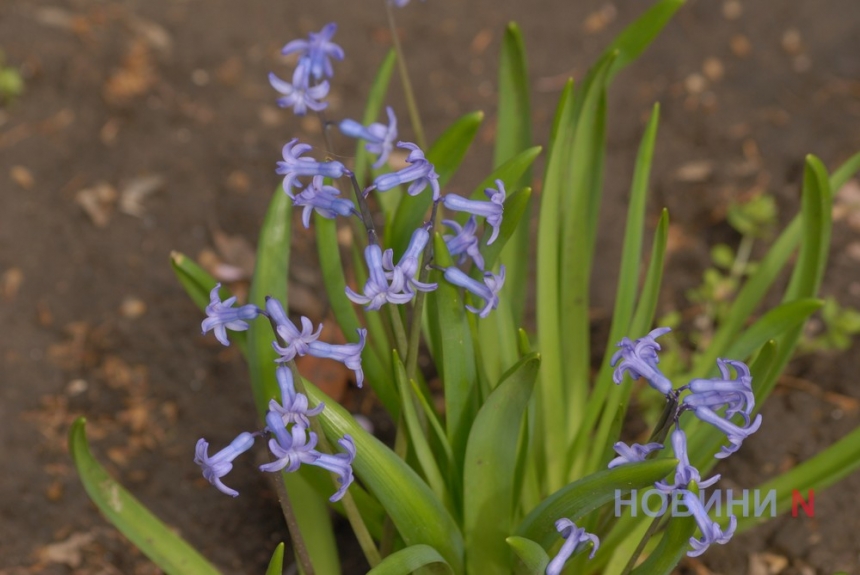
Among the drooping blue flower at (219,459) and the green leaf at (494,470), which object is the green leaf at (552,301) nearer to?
the green leaf at (494,470)

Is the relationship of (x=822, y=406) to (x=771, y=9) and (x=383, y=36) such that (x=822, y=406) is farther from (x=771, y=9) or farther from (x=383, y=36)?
(x=383, y=36)

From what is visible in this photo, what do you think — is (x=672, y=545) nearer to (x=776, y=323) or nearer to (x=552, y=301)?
(x=776, y=323)

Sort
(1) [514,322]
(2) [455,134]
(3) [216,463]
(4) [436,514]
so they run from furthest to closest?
(1) [514,322] < (2) [455,134] < (4) [436,514] < (3) [216,463]

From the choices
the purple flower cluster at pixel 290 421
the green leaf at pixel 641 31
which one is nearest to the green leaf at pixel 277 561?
the purple flower cluster at pixel 290 421

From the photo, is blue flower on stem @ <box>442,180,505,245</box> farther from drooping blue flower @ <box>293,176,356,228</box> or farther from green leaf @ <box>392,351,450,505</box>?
green leaf @ <box>392,351,450,505</box>

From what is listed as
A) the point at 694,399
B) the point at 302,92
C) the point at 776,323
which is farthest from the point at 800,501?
the point at 302,92

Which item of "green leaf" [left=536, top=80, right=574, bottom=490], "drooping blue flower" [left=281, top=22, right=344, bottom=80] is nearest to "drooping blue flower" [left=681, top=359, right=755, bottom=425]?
"green leaf" [left=536, top=80, right=574, bottom=490]

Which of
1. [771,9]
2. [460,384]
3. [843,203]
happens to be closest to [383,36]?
[771,9]
